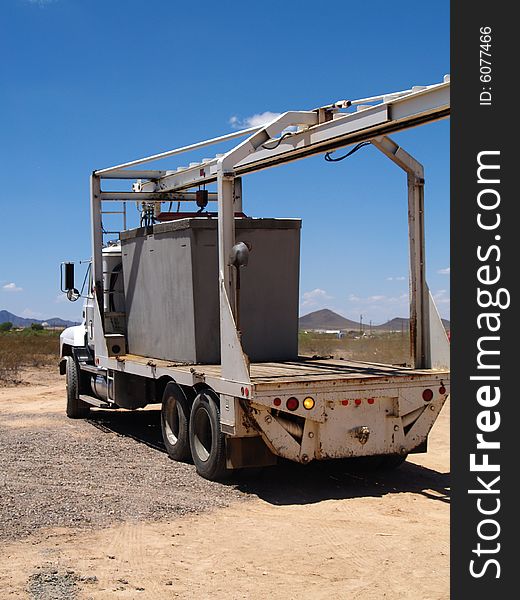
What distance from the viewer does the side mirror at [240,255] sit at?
970 centimetres

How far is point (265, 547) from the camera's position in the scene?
7754mm

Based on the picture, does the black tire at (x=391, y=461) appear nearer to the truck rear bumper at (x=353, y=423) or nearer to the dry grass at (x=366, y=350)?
the truck rear bumper at (x=353, y=423)

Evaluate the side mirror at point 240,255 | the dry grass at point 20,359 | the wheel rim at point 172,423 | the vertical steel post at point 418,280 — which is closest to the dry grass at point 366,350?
the dry grass at point 20,359

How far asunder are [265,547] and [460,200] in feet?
12.3

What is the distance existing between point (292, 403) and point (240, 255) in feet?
5.29

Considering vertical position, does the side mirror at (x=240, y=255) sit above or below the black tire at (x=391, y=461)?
above

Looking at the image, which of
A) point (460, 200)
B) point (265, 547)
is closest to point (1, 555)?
point (265, 547)

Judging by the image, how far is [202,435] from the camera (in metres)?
10.7

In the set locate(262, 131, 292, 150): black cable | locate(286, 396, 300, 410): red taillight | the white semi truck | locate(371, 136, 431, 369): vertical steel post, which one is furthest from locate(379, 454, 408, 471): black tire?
locate(262, 131, 292, 150): black cable

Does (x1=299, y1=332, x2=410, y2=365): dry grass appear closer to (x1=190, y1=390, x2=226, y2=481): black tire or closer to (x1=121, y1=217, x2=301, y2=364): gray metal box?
(x1=121, y1=217, x2=301, y2=364): gray metal box

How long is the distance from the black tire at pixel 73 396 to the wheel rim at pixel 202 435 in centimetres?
530

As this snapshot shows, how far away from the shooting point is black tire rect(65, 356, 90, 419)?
15.6 metres

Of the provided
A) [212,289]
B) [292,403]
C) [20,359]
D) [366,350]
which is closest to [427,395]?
[292,403]

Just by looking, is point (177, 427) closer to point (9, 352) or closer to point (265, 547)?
point (265, 547)
